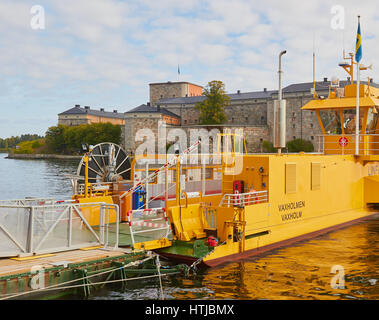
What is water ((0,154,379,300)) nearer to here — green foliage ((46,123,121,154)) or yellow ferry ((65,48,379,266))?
yellow ferry ((65,48,379,266))

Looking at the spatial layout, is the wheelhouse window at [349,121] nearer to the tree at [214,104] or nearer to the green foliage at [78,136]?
the tree at [214,104]

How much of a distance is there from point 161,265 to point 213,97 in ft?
283

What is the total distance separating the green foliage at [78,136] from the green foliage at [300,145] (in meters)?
46.0

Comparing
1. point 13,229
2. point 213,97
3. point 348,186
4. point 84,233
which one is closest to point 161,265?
point 84,233

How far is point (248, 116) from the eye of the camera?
103m

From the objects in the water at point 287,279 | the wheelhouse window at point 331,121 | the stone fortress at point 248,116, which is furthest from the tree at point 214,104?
the water at point 287,279

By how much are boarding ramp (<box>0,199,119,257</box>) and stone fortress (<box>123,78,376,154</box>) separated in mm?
78439

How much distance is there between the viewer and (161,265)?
12672mm

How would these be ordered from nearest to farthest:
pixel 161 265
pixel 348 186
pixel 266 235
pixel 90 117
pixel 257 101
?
pixel 161 265
pixel 266 235
pixel 348 186
pixel 257 101
pixel 90 117

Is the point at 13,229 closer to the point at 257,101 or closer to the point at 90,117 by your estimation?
the point at 257,101

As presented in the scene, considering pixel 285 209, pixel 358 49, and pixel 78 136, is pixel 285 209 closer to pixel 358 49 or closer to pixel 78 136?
pixel 358 49

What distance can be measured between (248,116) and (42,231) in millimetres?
93979

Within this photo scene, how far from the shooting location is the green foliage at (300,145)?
86213 millimetres
